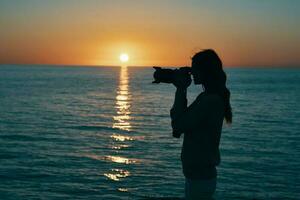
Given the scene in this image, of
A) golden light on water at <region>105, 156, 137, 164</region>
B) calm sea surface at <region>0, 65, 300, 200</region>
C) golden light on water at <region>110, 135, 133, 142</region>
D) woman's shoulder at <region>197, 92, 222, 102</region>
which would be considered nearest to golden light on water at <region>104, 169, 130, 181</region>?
calm sea surface at <region>0, 65, 300, 200</region>

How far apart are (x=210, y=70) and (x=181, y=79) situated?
275 mm

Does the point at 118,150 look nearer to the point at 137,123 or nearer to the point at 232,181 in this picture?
the point at 232,181

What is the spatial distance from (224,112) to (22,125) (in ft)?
108

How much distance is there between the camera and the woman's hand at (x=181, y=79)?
13.5 feet

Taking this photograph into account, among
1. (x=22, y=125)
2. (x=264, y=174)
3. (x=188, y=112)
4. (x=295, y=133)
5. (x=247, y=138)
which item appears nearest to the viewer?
(x=188, y=112)

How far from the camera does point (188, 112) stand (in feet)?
12.9

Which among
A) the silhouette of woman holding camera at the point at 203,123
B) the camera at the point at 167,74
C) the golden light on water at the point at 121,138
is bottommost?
the golden light on water at the point at 121,138

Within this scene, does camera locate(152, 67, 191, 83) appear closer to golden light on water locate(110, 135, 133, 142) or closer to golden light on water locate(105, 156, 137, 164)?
golden light on water locate(105, 156, 137, 164)

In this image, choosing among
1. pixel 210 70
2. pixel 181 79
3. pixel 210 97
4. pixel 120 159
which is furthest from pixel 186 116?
pixel 120 159

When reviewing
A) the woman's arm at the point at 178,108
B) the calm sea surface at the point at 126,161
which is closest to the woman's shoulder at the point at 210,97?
the woman's arm at the point at 178,108

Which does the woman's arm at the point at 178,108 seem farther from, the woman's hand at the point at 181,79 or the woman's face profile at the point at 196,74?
the woman's face profile at the point at 196,74

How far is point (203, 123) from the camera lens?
3980 mm

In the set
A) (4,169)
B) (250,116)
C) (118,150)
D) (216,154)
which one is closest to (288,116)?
(250,116)

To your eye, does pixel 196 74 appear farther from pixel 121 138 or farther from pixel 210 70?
pixel 121 138
